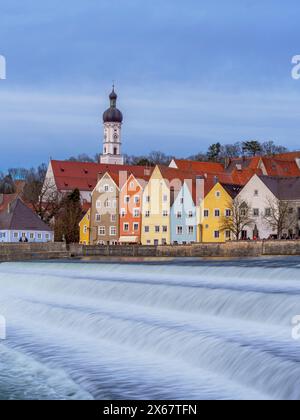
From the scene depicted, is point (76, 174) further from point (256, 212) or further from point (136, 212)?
point (256, 212)

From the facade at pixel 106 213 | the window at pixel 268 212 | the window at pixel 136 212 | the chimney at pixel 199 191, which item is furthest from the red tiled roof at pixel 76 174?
the window at pixel 268 212

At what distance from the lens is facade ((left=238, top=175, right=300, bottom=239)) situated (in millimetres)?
77000

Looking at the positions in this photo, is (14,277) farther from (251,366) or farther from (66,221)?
(66,221)

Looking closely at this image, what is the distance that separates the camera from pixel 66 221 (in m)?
101

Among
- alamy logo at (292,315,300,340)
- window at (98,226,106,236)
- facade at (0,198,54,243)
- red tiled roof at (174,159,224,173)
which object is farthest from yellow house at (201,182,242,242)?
alamy logo at (292,315,300,340)

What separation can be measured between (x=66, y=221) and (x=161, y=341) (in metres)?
81.3

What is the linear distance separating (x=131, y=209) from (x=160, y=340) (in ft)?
234

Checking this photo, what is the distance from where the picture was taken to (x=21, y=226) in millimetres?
86875

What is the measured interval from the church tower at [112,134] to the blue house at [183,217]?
292 ft

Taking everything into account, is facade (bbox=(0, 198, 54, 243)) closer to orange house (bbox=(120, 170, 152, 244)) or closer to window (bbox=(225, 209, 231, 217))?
orange house (bbox=(120, 170, 152, 244))

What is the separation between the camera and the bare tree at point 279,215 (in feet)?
245

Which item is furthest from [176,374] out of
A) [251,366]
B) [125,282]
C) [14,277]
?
[14,277]

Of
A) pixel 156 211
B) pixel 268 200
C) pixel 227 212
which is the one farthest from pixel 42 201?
pixel 268 200

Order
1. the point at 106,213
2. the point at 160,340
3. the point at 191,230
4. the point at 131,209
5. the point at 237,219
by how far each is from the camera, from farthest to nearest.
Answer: the point at 106,213 → the point at 131,209 → the point at 191,230 → the point at 237,219 → the point at 160,340
